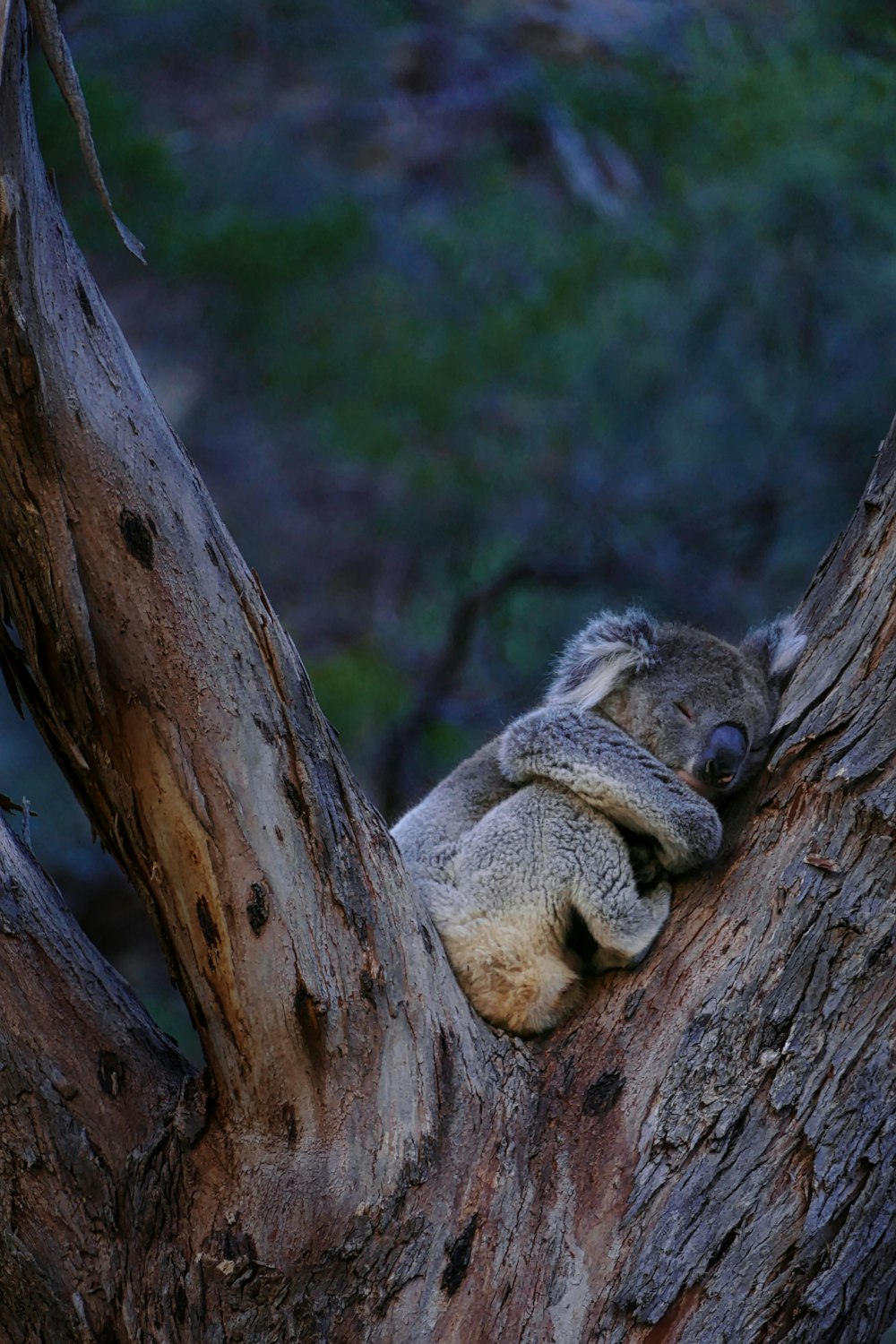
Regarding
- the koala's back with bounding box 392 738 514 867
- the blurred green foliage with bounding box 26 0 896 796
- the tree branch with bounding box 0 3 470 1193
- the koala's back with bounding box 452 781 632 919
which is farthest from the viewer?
the blurred green foliage with bounding box 26 0 896 796

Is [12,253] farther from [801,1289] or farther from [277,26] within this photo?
[277,26]

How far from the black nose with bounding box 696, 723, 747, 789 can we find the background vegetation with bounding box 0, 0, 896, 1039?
4.01 m

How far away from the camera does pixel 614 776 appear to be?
2906 millimetres

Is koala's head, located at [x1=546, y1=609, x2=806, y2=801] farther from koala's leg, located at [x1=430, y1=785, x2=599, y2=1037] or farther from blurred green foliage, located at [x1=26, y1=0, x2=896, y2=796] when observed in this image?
blurred green foliage, located at [x1=26, y1=0, x2=896, y2=796]

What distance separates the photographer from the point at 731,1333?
7.26 ft

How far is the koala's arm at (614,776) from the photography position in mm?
2756

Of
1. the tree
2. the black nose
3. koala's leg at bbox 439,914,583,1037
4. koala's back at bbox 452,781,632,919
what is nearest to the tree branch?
the tree

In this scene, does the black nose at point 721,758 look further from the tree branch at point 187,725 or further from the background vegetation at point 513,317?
the background vegetation at point 513,317

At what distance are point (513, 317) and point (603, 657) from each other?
5734 millimetres

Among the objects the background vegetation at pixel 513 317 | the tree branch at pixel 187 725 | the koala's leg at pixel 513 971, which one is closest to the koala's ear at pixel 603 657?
the koala's leg at pixel 513 971

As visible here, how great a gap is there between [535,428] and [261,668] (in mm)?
6894

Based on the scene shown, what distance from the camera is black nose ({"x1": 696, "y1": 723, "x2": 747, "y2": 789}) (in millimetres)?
2922

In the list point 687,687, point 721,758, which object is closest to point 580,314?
point 687,687

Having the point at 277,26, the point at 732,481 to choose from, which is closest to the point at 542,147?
the point at 277,26
